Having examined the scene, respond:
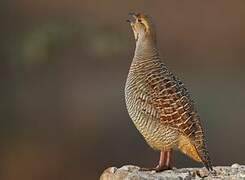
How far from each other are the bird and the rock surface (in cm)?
8

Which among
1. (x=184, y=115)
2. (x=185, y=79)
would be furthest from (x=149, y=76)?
(x=185, y=79)

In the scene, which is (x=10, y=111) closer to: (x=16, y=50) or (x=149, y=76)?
(x=16, y=50)

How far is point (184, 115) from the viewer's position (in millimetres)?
8078

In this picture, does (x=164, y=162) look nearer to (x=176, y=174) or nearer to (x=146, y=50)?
(x=176, y=174)

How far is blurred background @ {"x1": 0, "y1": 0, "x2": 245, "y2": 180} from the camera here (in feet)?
55.2

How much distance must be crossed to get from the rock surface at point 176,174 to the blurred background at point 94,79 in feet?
23.0

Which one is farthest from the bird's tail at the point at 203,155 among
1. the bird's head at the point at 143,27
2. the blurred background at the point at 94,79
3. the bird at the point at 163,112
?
the blurred background at the point at 94,79

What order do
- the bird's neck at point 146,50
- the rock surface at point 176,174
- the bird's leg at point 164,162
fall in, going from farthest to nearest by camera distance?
the bird's neck at point 146,50 < the bird's leg at point 164,162 < the rock surface at point 176,174

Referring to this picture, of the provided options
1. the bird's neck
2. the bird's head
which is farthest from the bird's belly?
the bird's head

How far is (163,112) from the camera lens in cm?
812

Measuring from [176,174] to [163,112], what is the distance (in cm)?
52

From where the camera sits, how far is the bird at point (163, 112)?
26.5ft

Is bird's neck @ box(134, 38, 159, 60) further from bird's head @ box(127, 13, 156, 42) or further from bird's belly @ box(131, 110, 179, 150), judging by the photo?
bird's belly @ box(131, 110, 179, 150)

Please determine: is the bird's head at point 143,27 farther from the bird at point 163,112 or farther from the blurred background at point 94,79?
the blurred background at point 94,79
